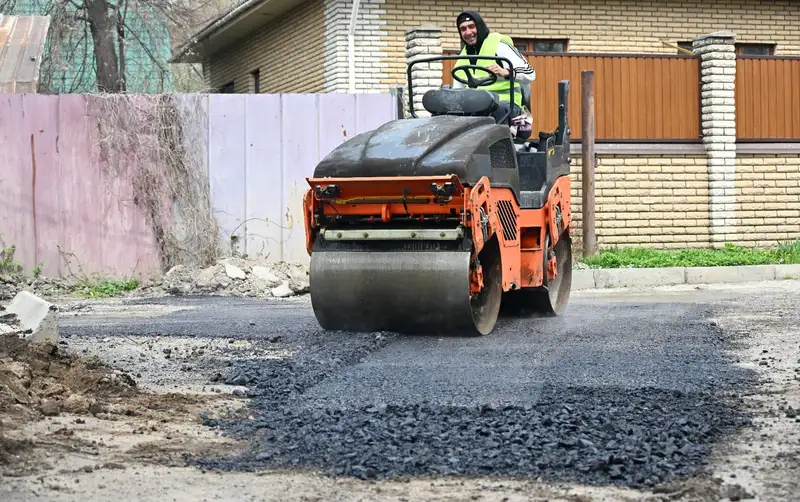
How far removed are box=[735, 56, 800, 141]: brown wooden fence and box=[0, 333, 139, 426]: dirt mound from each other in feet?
37.5

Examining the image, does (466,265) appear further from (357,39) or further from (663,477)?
(357,39)

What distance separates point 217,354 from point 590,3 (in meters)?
12.3

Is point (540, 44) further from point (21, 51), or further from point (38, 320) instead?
point (38, 320)

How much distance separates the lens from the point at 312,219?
8.25 meters

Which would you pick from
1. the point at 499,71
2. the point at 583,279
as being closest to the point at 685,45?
the point at 583,279

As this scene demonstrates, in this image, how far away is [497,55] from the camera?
915 cm

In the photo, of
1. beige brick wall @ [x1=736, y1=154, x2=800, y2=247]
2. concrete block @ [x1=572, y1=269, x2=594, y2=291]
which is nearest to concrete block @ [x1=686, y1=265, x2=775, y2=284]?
concrete block @ [x1=572, y1=269, x2=594, y2=291]

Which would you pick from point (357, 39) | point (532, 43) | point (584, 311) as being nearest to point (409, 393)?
point (584, 311)

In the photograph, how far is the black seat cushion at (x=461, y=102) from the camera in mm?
8859

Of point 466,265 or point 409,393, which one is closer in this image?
point 409,393

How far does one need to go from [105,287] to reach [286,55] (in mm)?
8451

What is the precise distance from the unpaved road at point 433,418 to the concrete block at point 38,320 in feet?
0.95

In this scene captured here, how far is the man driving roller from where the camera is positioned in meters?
9.09

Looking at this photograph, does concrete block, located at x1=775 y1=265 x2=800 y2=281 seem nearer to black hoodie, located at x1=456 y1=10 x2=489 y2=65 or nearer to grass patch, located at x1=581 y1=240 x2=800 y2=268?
grass patch, located at x1=581 y1=240 x2=800 y2=268
